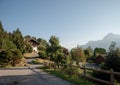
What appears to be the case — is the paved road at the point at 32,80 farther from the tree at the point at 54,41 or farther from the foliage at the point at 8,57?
the tree at the point at 54,41

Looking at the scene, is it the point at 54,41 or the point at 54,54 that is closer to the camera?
the point at 54,54

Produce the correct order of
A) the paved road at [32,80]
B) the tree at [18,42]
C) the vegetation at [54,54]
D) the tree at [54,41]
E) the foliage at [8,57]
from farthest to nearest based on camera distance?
the tree at [18,42] < the tree at [54,41] < the foliage at [8,57] < the vegetation at [54,54] < the paved road at [32,80]

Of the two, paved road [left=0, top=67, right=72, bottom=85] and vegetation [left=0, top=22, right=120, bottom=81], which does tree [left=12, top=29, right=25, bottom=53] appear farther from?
paved road [left=0, top=67, right=72, bottom=85]

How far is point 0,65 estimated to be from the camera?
34969mm

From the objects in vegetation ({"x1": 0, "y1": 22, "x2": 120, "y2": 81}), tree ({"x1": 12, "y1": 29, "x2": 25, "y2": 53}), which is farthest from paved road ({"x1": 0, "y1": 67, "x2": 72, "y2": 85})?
tree ({"x1": 12, "y1": 29, "x2": 25, "y2": 53})

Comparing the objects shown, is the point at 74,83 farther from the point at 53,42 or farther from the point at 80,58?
the point at 80,58

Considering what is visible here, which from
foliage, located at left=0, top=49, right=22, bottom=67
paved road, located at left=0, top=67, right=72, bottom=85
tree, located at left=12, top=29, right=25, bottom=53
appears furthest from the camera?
tree, located at left=12, top=29, right=25, bottom=53

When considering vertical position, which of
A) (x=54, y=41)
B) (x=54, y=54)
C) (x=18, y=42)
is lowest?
(x=54, y=54)

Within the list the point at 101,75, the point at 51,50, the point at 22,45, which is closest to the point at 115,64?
the point at 101,75

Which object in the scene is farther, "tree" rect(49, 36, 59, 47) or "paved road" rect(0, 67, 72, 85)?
"tree" rect(49, 36, 59, 47)

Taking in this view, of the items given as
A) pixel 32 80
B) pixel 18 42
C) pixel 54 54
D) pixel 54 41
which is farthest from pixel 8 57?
pixel 18 42

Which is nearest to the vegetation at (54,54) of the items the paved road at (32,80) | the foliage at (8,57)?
the foliage at (8,57)

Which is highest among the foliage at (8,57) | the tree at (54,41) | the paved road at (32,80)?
the tree at (54,41)

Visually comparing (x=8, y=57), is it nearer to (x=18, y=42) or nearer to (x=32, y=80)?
(x=32, y=80)
